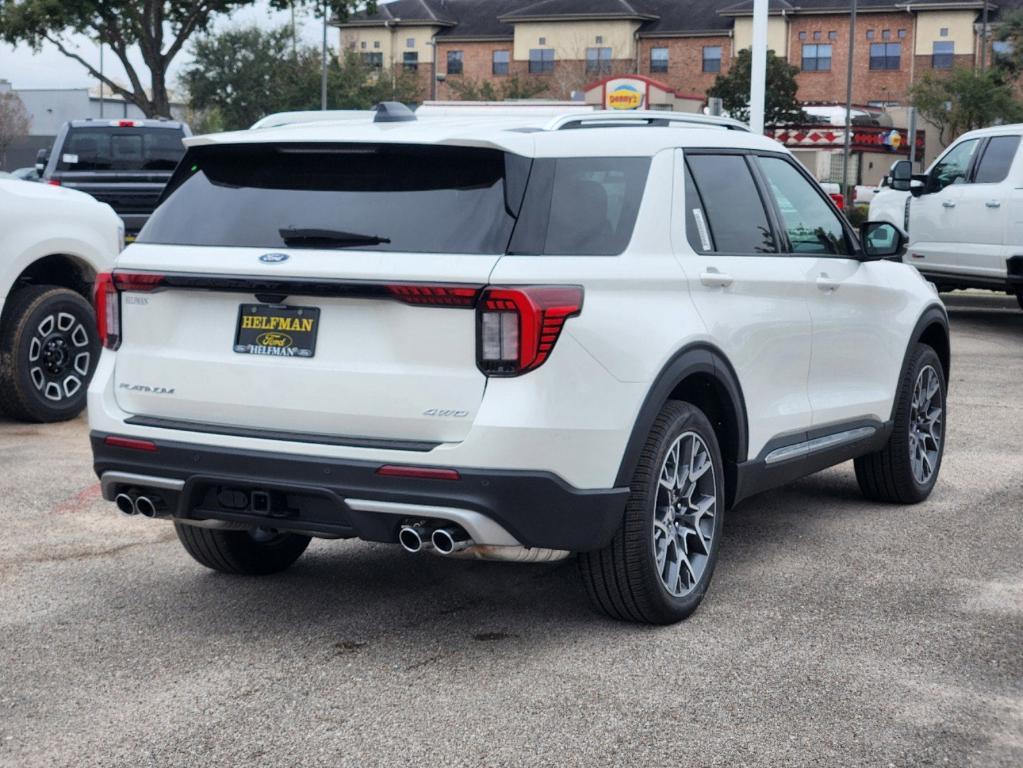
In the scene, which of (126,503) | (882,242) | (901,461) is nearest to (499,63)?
(901,461)

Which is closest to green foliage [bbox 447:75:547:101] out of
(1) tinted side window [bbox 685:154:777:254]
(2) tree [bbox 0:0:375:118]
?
(2) tree [bbox 0:0:375:118]

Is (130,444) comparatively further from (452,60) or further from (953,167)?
(452,60)

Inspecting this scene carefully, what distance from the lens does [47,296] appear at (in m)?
9.92

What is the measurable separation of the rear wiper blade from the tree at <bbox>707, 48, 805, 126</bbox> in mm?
61226

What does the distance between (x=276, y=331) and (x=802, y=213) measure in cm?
261

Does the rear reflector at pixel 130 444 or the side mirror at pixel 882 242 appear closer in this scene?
→ the rear reflector at pixel 130 444

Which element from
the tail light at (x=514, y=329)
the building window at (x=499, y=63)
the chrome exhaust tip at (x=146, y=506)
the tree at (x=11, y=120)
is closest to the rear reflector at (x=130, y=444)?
the chrome exhaust tip at (x=146, y=506)

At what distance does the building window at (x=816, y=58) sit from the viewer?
8075cm

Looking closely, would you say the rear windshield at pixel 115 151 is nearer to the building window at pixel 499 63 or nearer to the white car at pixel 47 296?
the white car at pixel 47 296

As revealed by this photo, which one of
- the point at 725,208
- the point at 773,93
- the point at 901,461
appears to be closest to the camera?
the point at 725,208

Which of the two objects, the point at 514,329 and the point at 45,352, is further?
the point at 45,352

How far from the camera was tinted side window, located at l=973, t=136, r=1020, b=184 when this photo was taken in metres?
16.0

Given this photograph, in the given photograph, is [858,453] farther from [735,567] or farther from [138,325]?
[138,325]

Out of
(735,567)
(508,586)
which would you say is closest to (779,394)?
(735,567)
